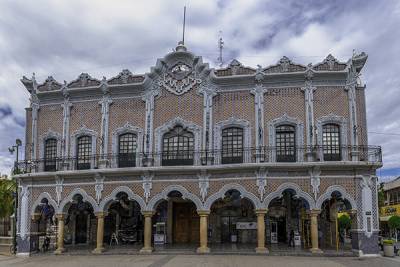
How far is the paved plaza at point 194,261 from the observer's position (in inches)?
773

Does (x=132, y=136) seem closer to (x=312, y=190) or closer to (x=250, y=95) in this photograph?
(x=250, y=95)

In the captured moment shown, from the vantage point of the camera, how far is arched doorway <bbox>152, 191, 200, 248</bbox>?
27812mm

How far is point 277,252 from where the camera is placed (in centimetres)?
2267

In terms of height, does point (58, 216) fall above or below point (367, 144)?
below

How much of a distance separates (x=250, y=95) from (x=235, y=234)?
8.86m

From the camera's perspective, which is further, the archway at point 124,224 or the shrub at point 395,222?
the shrub at point 395,222

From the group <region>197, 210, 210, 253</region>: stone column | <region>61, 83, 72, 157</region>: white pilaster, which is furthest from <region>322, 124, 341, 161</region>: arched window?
<region>61, 83, 72, 157</region>: white pilaster

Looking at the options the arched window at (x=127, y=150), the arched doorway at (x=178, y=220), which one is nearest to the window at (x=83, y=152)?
the arched window at (x=127, y=150)

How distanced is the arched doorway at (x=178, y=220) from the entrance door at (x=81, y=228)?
17.0 ft

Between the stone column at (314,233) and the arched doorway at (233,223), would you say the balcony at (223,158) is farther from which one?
the arched doorway at (233,223)

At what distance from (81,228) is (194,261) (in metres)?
12.1

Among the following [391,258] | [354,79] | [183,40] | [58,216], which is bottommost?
[391,258]

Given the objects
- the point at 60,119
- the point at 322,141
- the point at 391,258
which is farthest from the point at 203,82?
the point at 391,258

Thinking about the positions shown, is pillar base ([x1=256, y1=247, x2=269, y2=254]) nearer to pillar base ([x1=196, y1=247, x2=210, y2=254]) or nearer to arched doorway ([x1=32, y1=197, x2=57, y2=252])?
pillar base ([x1=196, y1=247, x2=210, y2=254])
